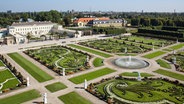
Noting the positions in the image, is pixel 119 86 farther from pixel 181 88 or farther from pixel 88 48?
pixel 88 48

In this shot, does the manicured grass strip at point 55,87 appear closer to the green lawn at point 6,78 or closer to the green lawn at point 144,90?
the green lawn at point 144,90

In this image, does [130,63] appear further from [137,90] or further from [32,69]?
[32,69]

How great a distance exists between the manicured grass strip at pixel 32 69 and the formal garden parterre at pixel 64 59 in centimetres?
254

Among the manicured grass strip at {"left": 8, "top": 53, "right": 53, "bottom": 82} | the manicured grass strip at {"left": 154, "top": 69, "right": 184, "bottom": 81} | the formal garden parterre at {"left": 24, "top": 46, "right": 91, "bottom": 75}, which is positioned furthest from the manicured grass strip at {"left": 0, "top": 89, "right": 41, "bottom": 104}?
the manicured grass strip at {"left": 154, "top": 69, "right": 184, "bottom": 81}

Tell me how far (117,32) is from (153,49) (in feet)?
117

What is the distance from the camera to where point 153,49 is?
204 ft

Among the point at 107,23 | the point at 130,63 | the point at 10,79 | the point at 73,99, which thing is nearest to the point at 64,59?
the point at 10,79

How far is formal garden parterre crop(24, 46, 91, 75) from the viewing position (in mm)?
42562

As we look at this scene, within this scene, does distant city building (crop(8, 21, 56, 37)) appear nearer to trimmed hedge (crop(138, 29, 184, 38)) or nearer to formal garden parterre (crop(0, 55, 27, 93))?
formal garden parterre (crop(0, 55, 27, 93))

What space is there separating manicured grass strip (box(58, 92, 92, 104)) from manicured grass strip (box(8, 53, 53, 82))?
8.34 metres

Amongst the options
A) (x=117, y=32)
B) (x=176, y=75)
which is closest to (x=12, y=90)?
(x=176, y=75)

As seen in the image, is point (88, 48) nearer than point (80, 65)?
No

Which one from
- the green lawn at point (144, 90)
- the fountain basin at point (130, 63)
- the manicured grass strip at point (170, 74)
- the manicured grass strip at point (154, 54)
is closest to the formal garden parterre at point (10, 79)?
the green lawn at point (144, 90)

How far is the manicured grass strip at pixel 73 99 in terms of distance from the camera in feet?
90.2
